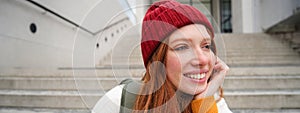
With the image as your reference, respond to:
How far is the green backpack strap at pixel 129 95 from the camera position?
1.13 ft

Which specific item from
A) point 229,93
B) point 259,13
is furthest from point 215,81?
point 259,13

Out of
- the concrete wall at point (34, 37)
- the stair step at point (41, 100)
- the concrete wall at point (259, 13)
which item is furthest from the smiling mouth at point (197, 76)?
the concrete wall at point (259, 13)

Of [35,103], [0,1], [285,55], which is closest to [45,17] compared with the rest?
[0,1]

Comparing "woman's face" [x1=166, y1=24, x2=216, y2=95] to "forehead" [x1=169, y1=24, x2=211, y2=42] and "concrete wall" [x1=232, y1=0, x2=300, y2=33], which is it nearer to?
"forehead" [x1=169, y1=24, x2=211, y2=42]

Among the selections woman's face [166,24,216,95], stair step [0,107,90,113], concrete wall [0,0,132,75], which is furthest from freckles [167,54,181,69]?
stair step [0,107,90,113]

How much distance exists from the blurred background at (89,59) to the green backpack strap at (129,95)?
2 cm

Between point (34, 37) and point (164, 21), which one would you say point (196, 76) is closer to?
point (164, 21)

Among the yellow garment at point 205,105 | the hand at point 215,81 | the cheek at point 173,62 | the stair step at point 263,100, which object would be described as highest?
the cheek at point 173,62

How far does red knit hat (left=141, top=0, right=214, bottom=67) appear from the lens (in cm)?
29

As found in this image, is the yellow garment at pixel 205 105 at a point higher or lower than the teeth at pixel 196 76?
lower

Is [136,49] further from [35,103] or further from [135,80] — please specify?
[35,103]

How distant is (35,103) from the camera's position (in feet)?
3.99

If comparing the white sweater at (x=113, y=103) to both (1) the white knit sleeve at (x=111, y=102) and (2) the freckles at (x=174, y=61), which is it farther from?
(2) the freckles at (x=174, y=61)

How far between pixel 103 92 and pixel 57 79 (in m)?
1.14
